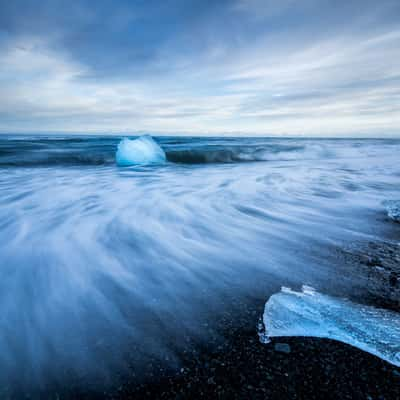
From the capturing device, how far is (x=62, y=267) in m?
2.17

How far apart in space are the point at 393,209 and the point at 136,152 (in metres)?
9.35

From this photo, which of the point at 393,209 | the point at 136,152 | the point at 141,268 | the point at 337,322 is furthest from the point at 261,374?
the point at 136,152

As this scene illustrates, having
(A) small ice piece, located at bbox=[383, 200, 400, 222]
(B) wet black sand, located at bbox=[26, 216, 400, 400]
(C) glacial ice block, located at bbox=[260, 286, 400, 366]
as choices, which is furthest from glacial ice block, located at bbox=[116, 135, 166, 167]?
(B) wet black sand, located at bbox=[26, 216, 400, 400]

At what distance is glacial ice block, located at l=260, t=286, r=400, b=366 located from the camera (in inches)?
47.6

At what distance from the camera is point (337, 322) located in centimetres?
135

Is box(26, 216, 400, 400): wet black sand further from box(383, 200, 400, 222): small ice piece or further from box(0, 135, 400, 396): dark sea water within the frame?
box(383, 200, 400, 222): small ice piece

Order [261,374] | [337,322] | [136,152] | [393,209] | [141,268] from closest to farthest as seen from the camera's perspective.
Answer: [261,374]
[337,322]
[141,268]
[393,209]
[136,152]

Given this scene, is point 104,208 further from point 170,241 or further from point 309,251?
point 309,251

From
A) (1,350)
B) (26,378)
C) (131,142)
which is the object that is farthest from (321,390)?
(131,142)

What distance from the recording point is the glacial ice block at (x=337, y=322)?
1.21 metres

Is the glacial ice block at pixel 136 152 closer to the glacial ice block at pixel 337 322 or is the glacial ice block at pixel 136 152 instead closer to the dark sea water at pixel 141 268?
the dark sea water at pixel 141 268

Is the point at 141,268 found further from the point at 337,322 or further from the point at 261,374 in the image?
the point at 337,322

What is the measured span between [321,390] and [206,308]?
73 centimetres

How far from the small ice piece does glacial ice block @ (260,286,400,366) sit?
2.37 meters
